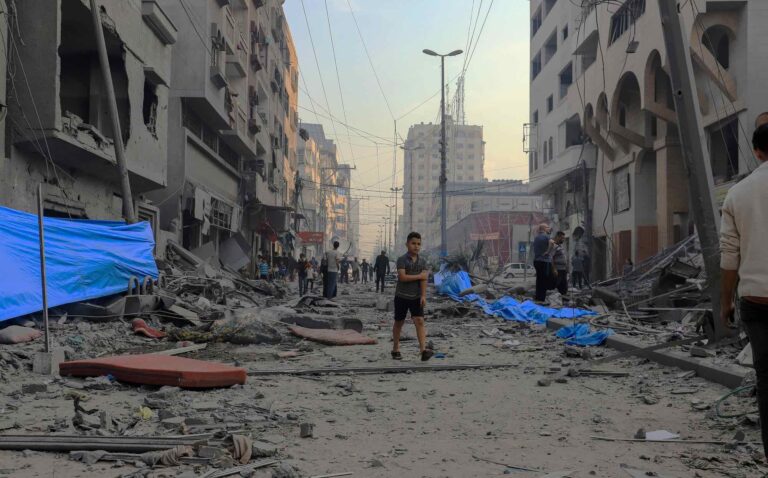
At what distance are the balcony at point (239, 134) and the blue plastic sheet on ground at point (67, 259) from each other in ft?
56.7

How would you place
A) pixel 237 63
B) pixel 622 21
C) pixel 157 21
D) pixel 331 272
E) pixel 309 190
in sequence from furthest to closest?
pixel 309 190
pixel 237 63
pixel 622 21
pixel 331 272
pixel 157 21

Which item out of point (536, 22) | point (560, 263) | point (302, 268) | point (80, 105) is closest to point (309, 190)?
point (536, 22)

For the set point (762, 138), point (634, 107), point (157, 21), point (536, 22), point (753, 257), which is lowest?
point (753, 257)

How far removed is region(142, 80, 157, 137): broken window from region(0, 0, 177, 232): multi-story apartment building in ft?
0.10

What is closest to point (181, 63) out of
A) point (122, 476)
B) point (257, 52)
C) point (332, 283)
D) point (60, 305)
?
point (332, 283)

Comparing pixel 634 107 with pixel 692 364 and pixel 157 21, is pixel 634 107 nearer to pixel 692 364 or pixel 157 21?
pixel 157 21

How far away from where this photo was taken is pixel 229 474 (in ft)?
11.0

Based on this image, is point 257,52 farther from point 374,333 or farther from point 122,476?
point 122,476

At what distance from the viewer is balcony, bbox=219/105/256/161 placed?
29.6 metres

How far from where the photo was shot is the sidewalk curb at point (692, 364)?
5.64m

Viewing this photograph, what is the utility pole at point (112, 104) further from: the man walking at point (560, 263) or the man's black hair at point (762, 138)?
the man's black hair at point (762, 138)

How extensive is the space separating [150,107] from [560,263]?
42.1 ft

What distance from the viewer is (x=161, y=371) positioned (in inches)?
221

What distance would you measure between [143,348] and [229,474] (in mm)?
6051
